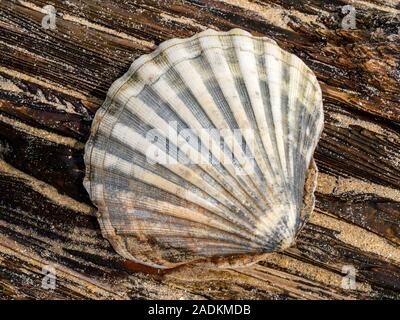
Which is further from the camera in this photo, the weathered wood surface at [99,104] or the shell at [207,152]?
the weathered wood surface at [99,104]

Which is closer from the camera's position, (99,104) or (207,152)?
(207,152)

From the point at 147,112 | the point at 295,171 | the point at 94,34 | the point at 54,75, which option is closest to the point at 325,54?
the point at 295,171

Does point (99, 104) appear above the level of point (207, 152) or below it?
above

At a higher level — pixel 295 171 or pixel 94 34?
pixel 94 34

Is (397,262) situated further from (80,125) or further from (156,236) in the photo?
(80,125)
